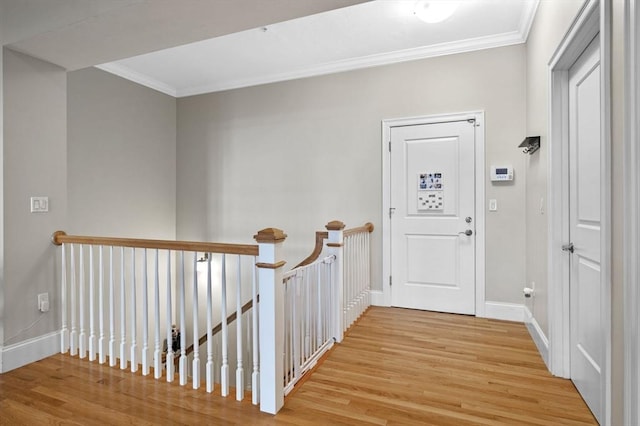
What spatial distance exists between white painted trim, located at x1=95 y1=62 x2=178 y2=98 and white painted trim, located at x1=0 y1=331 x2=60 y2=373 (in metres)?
2.94

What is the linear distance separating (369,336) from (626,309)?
6.65 feet

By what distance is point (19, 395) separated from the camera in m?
2.15

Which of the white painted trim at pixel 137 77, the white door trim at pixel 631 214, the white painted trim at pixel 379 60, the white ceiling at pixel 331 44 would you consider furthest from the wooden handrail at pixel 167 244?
the white painted trim at pixel 379 60

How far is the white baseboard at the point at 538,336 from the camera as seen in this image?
244cm

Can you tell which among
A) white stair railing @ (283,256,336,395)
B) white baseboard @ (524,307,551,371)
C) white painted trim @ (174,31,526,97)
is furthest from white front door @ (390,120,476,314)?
white stair railing @ (283,256,336,395)

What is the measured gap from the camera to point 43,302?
2.70m

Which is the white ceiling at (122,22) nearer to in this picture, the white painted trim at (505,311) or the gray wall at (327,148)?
the gray wall at (327,148)

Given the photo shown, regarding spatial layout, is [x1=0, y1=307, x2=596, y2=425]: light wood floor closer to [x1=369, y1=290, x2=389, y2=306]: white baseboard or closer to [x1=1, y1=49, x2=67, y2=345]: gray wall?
[x1=1, y1=49, x2=67, y2=345]: gray wall

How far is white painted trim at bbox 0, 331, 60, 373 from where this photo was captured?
2.47 metres

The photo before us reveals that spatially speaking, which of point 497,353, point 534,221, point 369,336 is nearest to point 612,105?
point 534,221

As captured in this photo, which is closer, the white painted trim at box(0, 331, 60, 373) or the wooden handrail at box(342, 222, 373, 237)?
Answer: the white painted trim at box(0, 331, 60, 373)

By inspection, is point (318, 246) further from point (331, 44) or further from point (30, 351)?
point (30, 351)

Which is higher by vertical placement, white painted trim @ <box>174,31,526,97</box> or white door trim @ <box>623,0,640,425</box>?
white painted trim @ <box>174,31,526,97</box>

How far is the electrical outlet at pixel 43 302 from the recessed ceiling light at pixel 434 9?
385 cm
